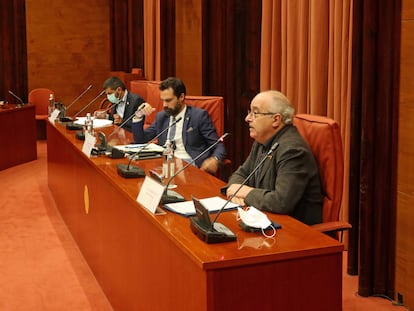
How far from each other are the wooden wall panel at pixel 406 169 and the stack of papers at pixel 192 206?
115 centimetres

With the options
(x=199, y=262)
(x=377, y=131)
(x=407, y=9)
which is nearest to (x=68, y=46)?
(x=377, y=131)

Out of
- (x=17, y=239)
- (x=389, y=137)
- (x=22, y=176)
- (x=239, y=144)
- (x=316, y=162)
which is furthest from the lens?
(x=22, y=176)

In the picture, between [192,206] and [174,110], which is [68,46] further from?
[192,206]

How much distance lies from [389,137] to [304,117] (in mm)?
600

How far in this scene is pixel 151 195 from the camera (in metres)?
2.84

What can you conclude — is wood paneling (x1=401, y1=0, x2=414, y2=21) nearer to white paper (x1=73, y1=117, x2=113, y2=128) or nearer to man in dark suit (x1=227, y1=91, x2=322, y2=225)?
man in dark suit (x1=227, y1=91, x2=322, y2=225)

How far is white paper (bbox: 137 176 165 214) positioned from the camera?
9.03 feet

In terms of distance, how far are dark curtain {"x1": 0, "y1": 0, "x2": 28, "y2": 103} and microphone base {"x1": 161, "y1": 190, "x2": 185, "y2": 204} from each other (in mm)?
7566

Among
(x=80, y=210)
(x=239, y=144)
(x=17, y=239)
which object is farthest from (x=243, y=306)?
(x=239, y=144)

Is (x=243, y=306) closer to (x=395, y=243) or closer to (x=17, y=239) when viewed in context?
(x=395, y=243)

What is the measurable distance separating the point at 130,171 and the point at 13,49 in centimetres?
723

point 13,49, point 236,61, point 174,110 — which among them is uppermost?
point 13,49

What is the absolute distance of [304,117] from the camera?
133 inches

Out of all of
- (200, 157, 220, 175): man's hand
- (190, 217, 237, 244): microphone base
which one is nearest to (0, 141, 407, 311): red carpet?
(200, 157, 220, 175): man's hand
